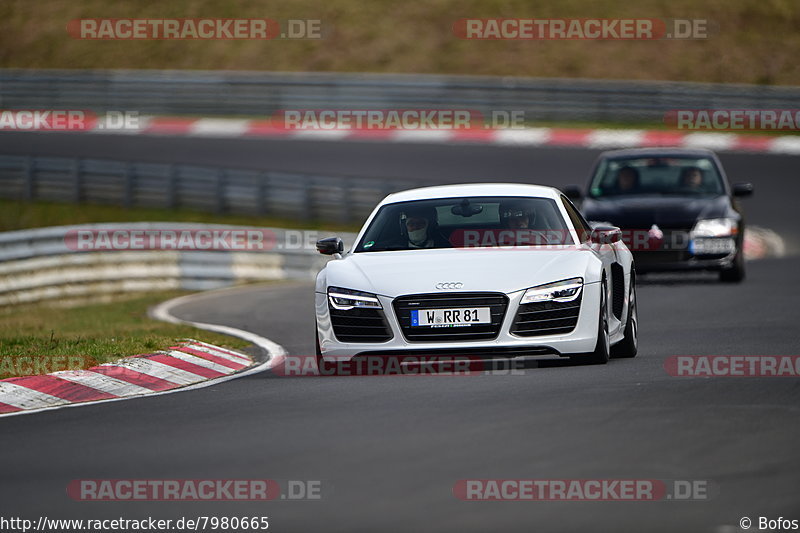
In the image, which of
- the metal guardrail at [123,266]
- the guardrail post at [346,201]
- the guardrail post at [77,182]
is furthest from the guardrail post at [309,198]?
the metal guardrail at [123,266]

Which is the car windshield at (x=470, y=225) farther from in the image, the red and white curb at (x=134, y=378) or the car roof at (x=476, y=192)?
the red and white curb at (x=134, y=378)

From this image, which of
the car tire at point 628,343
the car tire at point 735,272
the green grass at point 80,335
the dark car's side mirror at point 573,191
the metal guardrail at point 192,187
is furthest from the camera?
the metal guardrail at point 192,187

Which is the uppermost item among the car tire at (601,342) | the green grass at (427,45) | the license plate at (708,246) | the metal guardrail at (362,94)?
the green grass at (427,45)

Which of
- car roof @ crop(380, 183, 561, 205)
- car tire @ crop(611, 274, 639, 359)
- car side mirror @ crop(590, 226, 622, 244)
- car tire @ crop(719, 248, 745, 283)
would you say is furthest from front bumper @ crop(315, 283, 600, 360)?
car tire @ crop(719, 248, 745, 283)

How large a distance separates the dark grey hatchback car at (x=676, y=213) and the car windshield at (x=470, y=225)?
7.39 meters

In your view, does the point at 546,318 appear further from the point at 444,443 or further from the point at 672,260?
the point at 672,260

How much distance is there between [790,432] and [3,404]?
5096mm

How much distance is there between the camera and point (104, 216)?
31406 mm

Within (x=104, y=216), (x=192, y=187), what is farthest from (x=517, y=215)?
(x=104, y=216)

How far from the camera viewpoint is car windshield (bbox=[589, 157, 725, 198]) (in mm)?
20125

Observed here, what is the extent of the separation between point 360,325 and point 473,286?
2.71 feet

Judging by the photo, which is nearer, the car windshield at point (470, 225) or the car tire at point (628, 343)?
the car windshield at point (470, 225)

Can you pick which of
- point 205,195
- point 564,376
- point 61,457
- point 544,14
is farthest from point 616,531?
point 544,14

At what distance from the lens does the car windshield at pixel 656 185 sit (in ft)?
66.0
